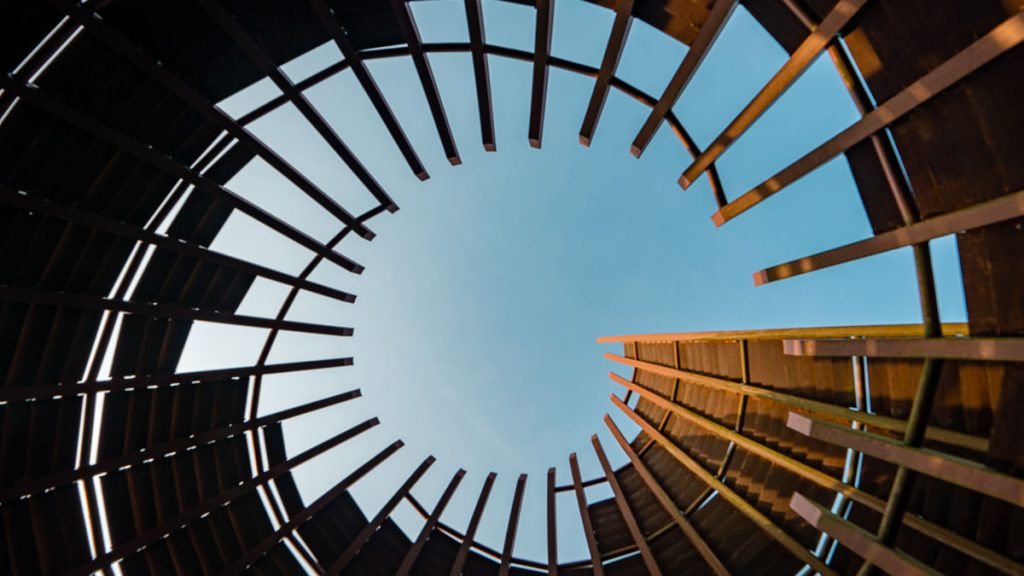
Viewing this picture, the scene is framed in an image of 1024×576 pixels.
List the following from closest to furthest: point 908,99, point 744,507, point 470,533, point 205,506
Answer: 1. point 908,99
2. point 744,507
3. point 205,506
4. point 470,533

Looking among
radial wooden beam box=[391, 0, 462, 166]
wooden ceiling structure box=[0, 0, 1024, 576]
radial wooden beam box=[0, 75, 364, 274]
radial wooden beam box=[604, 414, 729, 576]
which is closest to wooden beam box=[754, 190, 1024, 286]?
wooden ceiling structure box=[0, 0, 1024, 576]

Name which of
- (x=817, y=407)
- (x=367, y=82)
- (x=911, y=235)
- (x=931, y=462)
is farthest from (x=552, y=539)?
(x=367, y=82)

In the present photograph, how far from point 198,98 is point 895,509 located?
1268 cm

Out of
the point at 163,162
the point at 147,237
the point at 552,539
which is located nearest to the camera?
the point at 163,162

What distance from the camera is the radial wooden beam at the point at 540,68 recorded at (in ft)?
28.0

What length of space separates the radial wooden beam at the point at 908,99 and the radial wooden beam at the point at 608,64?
3.01 meters

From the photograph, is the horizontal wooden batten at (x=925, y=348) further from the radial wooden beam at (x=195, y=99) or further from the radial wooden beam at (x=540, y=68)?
the radial wooden beam at (x=195, y=99)

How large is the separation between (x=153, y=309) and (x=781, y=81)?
507 inches

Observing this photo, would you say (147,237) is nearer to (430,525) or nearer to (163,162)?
(163,162)

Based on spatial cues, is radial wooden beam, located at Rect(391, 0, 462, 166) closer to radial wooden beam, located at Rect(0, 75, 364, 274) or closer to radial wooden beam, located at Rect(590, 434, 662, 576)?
radial wooden beam, located at Rect(0, 75, 364, 274)

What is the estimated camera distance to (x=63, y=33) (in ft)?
27.1

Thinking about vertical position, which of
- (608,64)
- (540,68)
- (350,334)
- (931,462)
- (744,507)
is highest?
(540,68)

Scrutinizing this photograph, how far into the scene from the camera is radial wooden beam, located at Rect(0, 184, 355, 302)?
9.19 meters

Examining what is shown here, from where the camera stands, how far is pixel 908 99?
577 cm
